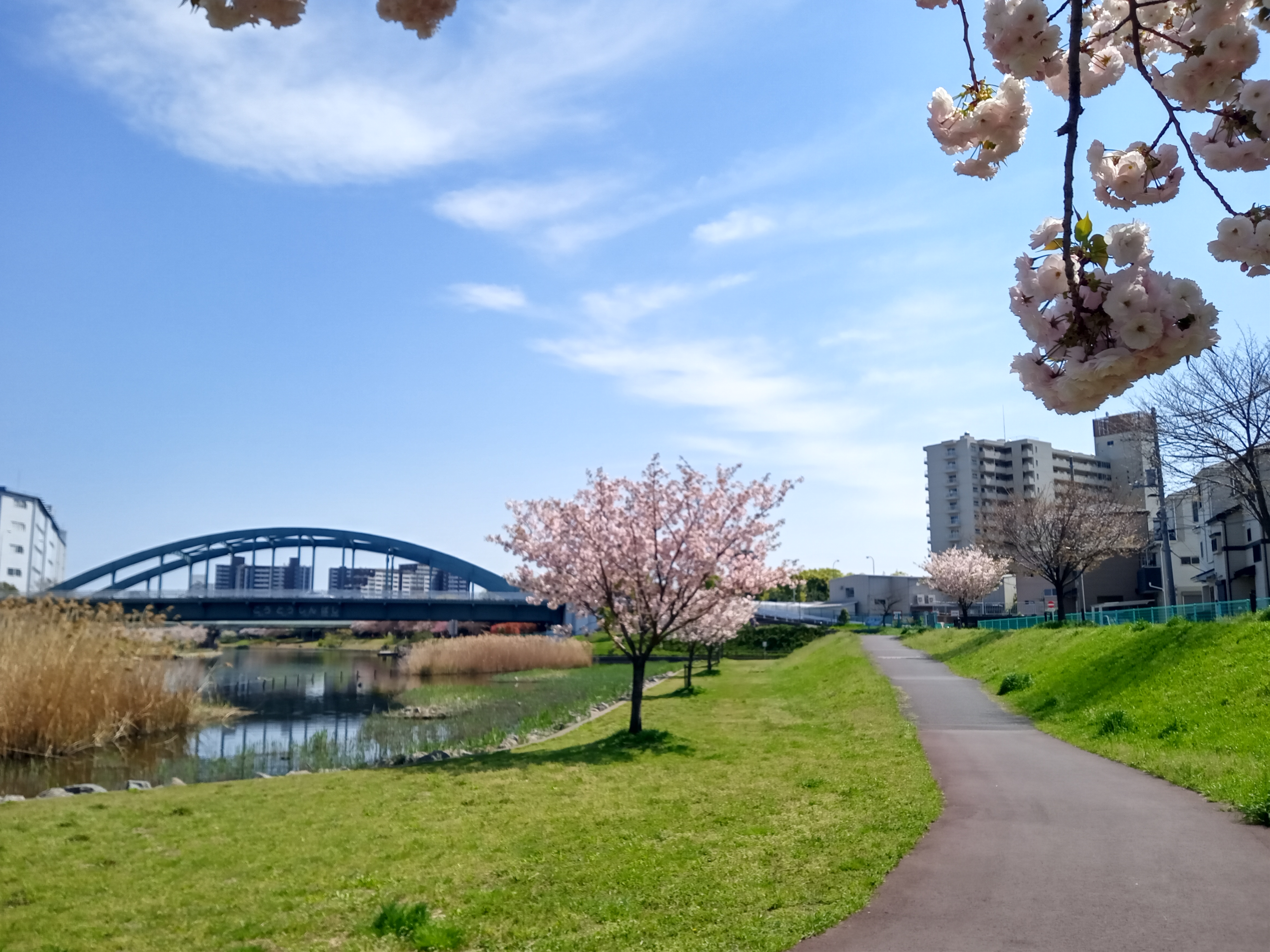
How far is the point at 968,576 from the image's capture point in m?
55.9

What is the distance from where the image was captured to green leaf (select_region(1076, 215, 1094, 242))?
2758 mm

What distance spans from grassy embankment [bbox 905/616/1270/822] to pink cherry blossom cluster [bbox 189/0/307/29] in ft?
33.8

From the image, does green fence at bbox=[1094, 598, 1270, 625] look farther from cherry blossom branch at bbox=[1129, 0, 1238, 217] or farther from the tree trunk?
cherry blossom branch at bbox=[1129, 0, 1238, 217]

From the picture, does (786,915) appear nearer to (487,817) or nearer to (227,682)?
(487,817)

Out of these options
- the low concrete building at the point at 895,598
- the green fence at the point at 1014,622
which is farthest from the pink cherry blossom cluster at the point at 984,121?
the low concrete building at the point at 895,598

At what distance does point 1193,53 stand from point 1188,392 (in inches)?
1033

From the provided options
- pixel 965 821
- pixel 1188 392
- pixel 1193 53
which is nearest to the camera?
pixel 1193 53

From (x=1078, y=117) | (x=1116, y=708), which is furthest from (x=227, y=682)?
(x=1078, y=117)

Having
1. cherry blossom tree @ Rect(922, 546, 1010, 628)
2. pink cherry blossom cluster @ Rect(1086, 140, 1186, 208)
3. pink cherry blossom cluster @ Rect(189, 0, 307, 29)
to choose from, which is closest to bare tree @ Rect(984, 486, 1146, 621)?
cherry blossom tree @ Rect(922, 546, 1010, 628)

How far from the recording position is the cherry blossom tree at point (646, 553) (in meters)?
18.5

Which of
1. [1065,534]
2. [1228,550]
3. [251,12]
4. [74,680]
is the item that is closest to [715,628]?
[1065,534]

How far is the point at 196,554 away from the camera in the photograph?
83.2m

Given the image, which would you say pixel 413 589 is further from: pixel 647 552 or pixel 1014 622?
pixel 647 552

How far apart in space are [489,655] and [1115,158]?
150 feet
